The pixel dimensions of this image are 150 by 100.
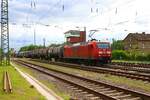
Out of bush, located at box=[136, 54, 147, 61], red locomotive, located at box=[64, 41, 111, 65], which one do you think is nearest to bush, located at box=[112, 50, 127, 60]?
bush, located at box=[136, 54, 147, 61]

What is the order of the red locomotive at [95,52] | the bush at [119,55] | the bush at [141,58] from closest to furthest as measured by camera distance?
the red locomotive at [95,52], the bush at [141,58], the bush at [119,55]

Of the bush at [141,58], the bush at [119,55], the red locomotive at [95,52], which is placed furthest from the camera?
the bush at [119,55]

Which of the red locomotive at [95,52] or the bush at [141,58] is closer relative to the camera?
the red locomotive at [95,52]

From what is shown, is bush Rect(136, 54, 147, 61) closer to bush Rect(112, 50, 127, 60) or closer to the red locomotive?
bush Rect(112, 50, 127, 60)

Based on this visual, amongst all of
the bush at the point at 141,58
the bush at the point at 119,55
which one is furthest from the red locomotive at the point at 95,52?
the bush at the point at 119,55

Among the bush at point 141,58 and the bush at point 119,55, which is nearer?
the bush at point 141,58

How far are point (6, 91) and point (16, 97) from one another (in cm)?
172

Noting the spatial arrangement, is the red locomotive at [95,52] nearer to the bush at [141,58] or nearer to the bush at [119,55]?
the bush at [141,58]

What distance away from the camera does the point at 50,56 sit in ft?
229

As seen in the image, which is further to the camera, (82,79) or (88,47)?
(88,47)

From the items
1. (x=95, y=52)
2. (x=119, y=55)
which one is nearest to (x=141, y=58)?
(x=119, y=55)

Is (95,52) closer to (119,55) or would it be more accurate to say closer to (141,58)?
(141,58)

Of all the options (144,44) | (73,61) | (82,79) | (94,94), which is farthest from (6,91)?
(144,44)

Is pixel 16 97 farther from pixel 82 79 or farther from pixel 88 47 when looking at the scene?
pixel 88 47
